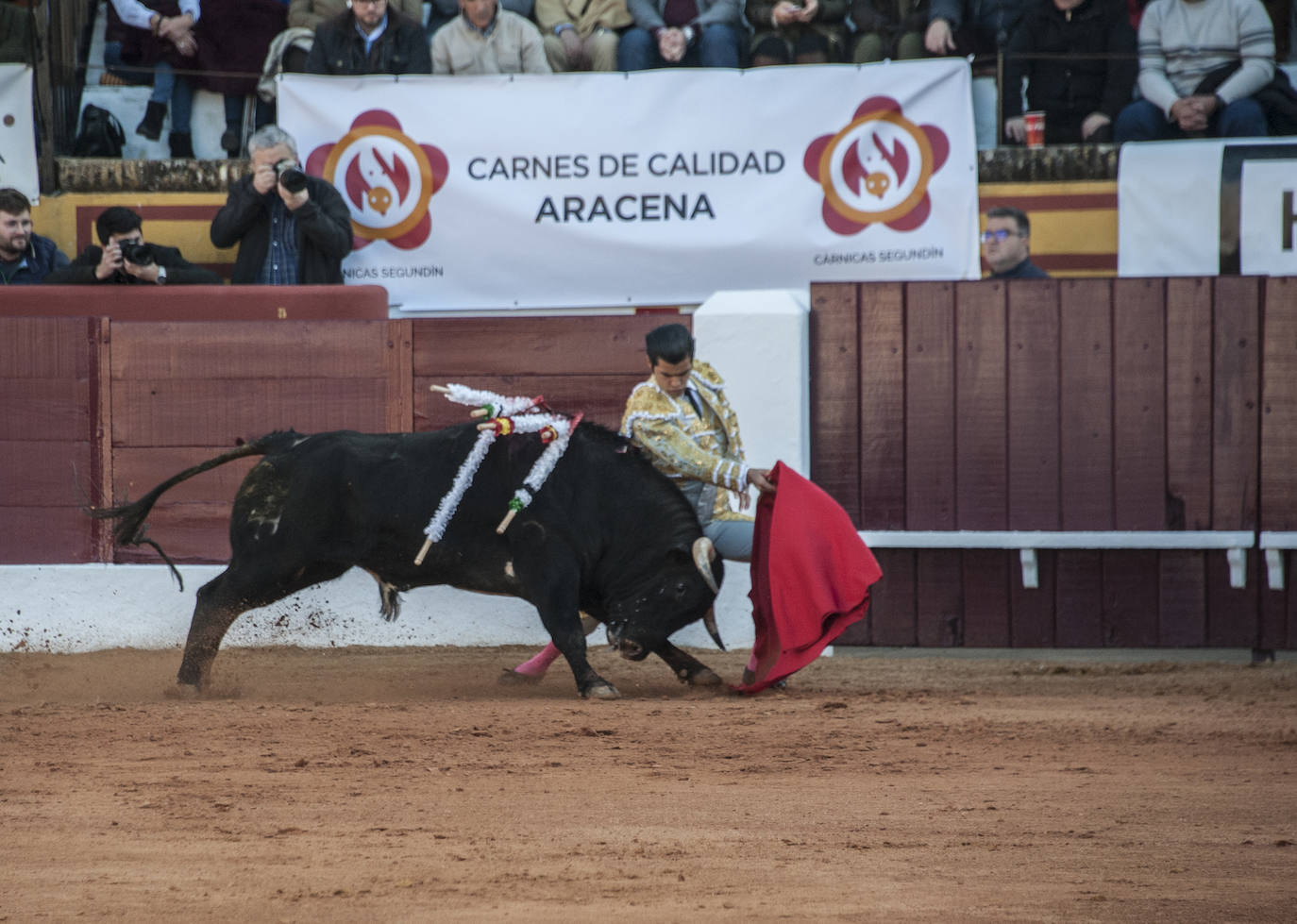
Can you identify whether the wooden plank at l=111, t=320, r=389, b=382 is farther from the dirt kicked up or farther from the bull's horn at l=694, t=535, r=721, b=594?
the bull's horn at l=694, t=535, r=721, b=594

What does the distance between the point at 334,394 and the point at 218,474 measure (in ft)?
2.14

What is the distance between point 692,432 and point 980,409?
1.89m

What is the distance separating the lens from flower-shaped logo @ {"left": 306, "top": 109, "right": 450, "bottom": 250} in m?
7.92

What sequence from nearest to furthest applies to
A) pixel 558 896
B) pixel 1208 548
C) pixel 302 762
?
pixel 558 896 → pixel 302 762 → pixel 1208 548

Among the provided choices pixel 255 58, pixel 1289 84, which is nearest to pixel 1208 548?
pixel 1289 84

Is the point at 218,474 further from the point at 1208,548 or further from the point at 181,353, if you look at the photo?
the point at 1208,548

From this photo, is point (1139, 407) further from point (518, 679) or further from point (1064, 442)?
point (518, 679)

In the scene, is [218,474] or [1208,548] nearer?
[1208,548]

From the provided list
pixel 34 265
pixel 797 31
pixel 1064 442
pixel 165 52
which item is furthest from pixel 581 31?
pixel 1064 442

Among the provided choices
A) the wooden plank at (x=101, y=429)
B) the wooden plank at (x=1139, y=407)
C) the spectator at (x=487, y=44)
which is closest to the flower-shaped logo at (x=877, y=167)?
the wooden plank at (x=1139, y=407)

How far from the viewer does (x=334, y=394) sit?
7020 mm

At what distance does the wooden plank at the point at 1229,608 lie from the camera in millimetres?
6645

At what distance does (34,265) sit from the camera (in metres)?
7.64

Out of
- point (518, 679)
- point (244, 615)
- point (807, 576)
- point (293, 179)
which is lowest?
point (518, 679)
